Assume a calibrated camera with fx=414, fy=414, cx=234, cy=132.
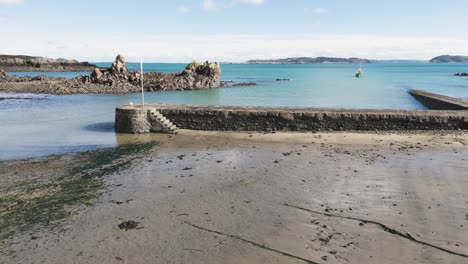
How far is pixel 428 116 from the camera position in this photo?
55.3 ft

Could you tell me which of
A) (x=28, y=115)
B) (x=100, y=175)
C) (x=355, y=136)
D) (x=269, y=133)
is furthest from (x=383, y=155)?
(x=28, y=115)

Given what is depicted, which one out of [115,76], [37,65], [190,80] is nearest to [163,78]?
[190,80]

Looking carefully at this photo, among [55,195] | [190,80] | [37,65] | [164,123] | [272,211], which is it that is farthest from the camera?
[37,65]

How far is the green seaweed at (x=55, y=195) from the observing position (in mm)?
7711

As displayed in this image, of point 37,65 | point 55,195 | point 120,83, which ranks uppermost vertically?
point 37,65

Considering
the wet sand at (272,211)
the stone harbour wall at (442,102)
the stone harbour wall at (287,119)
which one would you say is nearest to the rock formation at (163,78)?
the stone harbour wall at (442,102)

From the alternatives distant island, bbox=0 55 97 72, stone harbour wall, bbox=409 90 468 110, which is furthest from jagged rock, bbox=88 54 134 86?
distant island, bbox=0 55 97 72

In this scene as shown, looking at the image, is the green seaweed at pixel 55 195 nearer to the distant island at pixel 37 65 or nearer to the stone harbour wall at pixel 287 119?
the stone harbour wall at pixel 287 119

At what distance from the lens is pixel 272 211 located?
810cm

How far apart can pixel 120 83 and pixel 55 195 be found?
3743 centimetres

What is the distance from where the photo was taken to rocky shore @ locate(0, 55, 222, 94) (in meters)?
41.8

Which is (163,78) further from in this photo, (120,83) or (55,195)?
(55,195)

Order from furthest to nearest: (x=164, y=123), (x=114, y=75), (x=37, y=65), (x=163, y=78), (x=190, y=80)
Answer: (x=37, y=65)
(x=163, y=78)
(x=114, y=75)
(x=190, y=80)
(x=164, y=123)

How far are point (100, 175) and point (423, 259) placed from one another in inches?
315
